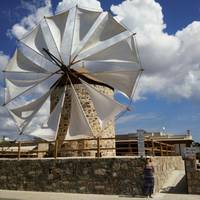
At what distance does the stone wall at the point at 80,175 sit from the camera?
41.8 ft

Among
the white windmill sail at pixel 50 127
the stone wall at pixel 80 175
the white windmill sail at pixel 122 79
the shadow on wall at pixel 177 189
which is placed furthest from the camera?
the white windmill sail at pixel 122 79

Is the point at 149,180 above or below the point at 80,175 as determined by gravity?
below

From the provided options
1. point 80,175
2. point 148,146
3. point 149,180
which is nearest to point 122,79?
point 148,146

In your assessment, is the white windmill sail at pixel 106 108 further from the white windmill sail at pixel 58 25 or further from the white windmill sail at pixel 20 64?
the white windmill sail at pixel 20 64

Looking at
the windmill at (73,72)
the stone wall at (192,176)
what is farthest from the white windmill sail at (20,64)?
the stone wall at (192,176)

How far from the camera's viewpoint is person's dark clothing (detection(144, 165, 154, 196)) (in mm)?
11844

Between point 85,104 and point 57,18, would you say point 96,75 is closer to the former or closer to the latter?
point 85,104

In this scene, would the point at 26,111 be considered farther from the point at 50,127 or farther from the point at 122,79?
the point at 122,79

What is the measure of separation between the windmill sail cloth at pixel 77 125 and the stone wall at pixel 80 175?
1834 millimetres

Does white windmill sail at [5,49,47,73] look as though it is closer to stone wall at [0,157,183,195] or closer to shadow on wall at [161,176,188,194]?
stone wall at [0,157,183,195]

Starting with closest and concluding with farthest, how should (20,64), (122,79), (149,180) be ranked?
(149,180), (122,79), (20,64)

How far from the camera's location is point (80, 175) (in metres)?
13.7

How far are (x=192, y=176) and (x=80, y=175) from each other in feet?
15.1

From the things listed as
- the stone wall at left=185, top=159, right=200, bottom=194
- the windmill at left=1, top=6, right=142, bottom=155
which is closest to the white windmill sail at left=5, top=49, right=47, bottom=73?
the windmill at left=1, top=6, right=142, bottom=155
